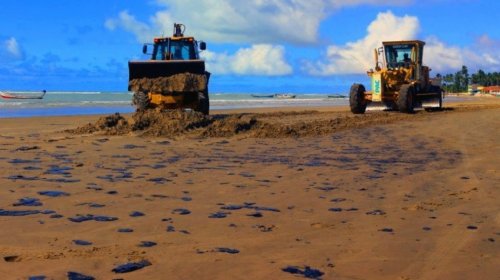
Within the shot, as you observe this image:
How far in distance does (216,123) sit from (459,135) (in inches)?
213

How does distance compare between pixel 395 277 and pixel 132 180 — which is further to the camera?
pixel 132 180

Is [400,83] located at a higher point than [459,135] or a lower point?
higher

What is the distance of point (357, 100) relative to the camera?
2172 cm

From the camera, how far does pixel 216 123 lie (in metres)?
13.1

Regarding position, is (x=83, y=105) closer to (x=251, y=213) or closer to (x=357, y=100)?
(x=357, y=100)

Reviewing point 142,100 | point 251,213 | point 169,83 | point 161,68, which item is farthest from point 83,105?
point 251,213

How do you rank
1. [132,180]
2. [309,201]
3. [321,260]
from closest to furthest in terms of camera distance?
[321,260], [309,201], [132,180]

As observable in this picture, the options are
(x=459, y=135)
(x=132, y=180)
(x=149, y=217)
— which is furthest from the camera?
(x=459, y=135)

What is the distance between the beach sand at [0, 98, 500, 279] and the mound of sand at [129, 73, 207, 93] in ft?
24.2

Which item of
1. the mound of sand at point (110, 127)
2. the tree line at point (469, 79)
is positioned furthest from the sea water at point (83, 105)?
the tree line at point (469, 79)

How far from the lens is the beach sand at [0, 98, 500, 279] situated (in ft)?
11.9

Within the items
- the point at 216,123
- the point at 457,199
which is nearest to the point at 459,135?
the point at 216,123

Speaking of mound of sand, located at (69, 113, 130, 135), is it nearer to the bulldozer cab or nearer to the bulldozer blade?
the bulldozer blade

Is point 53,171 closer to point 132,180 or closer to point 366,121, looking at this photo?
point 132,180
